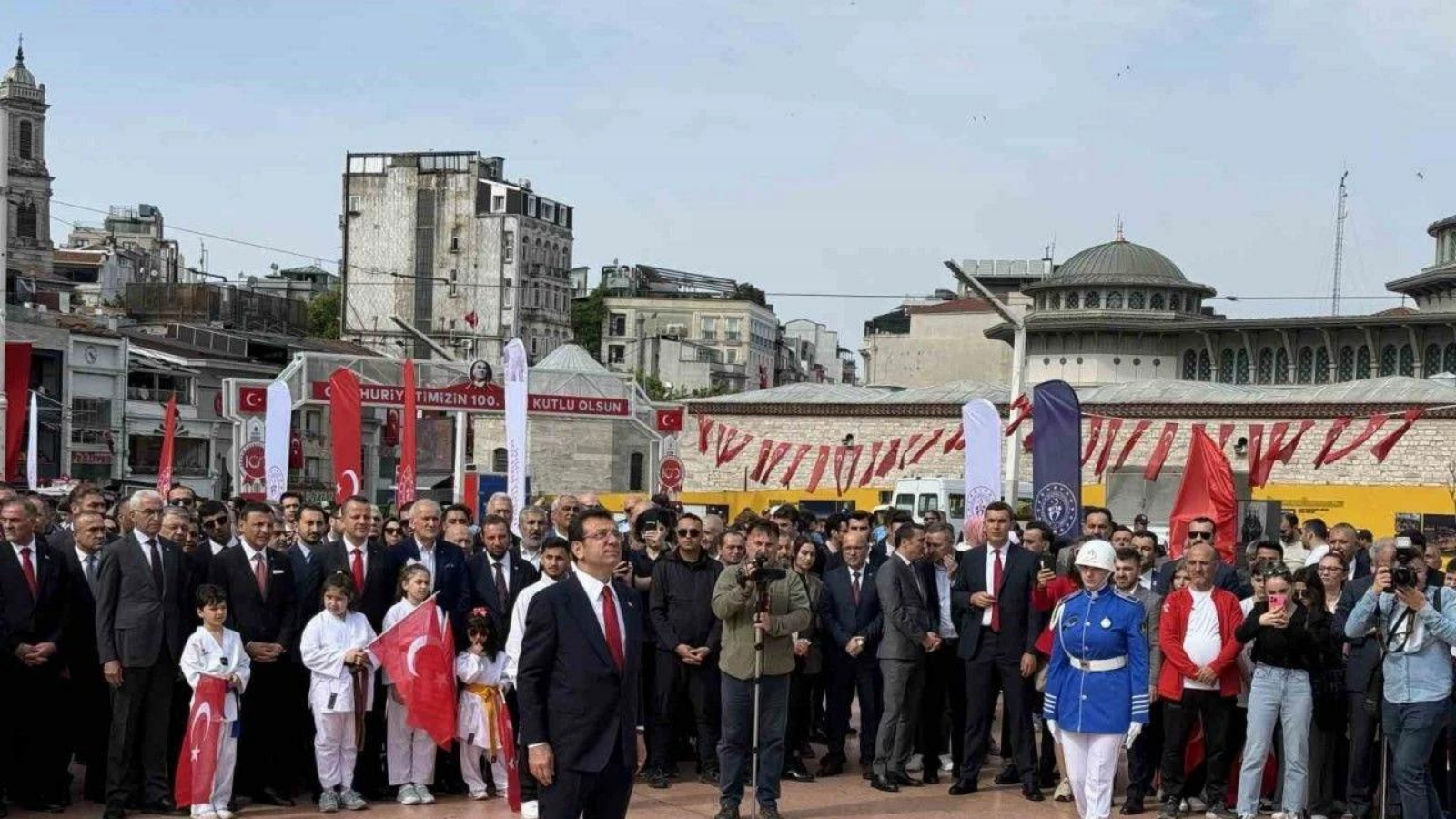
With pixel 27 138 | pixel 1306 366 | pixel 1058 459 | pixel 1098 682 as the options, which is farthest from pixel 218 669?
pixel 27 138

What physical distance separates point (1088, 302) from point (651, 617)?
60.7 meters

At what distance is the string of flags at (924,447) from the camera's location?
4391cm

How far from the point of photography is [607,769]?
7.46 m

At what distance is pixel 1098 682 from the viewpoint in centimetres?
1016

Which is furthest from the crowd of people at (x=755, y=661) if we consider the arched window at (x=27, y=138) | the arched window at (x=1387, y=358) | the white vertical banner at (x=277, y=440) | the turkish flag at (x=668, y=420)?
the arched window at (x=27, y=138)

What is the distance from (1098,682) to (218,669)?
17.2 ft

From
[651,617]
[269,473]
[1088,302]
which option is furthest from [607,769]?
[1088,302]

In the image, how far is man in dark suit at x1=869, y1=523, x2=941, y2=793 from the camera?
12.7 meters

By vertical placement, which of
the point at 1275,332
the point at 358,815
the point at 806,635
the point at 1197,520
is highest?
the point at 1275,332

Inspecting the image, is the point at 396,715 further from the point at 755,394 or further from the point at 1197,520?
the point at 755,394

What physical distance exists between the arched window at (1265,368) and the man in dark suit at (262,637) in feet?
184

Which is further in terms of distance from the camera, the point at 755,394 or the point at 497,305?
the point at 497,305

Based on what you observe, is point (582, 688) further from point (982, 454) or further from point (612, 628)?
point (982, 454)

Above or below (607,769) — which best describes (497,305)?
above
